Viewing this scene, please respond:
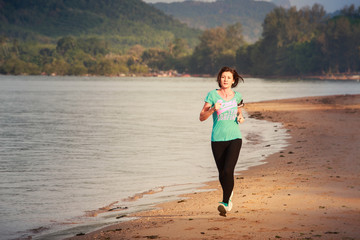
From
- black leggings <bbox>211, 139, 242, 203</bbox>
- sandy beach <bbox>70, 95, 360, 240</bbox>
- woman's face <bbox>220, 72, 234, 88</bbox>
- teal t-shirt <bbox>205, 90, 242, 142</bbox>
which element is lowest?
sandy beach <bbox>70, 95, 360, 240</bbox>

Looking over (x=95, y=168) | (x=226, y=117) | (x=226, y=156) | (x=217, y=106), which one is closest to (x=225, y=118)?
(x=226, y=117)

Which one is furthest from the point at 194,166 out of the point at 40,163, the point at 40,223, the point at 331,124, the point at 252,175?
the point at 331,124

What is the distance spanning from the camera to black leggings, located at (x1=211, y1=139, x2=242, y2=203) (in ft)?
28.6

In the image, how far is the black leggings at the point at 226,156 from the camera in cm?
870

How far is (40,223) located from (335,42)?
176294 mm

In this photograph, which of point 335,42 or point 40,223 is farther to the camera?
point 335,42

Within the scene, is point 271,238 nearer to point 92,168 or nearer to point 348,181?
point 348,181

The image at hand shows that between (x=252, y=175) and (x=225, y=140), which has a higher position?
(x=225, y=140)

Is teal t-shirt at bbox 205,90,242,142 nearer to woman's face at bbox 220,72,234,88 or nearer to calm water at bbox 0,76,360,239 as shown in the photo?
woman's face at bbox 220,72,234,88

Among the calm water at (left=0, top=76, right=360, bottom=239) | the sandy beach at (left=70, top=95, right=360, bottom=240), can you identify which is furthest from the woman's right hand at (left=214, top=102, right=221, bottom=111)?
the calm water at (left=0, top=76, right=360, bottom=239)

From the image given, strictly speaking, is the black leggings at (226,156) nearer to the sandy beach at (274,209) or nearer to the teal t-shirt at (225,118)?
the teal t-shirt at (225,118)

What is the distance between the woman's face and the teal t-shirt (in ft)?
0.58

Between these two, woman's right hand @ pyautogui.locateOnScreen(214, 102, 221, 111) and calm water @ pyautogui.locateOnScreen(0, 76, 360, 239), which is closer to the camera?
woman's right hand @ pyautogui.locateOnScreen(214, 102, 221, 111)

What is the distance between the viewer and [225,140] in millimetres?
8703
